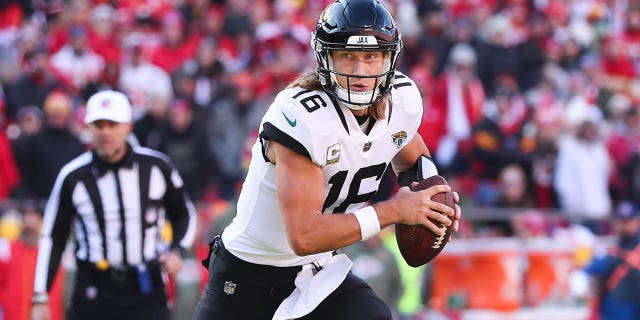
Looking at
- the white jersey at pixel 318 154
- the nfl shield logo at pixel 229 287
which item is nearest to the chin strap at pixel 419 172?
the white jersey at pixel 318 154

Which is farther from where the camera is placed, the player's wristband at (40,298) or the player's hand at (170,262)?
the player's hand at (170,262)

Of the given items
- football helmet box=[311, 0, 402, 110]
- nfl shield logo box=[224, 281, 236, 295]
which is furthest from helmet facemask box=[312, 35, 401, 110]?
nfl shield logo box=[224, 281, 236, 295]

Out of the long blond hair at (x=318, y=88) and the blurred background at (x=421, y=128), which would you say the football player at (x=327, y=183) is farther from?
the blurred background at (x=421, y=128)

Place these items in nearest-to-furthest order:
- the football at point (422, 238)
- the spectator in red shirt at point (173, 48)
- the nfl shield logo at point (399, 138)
Result: the football at point (422, 238), the nfl shield logo at point (399, 138), the spectator in red shirt at point (173, 48)

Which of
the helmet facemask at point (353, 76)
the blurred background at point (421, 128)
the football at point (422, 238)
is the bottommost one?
the blurred background at point (421, 128)

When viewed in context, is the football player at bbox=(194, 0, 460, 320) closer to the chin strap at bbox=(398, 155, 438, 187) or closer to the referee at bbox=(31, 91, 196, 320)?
the chin strap at bbox=(398, 155, 438, 187)

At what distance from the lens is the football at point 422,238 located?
417cm

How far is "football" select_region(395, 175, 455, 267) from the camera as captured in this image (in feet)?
13.7

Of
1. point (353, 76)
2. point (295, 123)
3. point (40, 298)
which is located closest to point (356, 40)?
point (353, 76)

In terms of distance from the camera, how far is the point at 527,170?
11.5 meters

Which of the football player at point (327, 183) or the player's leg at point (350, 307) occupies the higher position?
the football player at point (327, 183)

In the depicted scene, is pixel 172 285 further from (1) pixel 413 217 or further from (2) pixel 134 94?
(1) pixel 413 217

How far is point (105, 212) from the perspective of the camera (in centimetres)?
626

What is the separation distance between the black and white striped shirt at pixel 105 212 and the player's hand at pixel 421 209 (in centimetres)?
252
